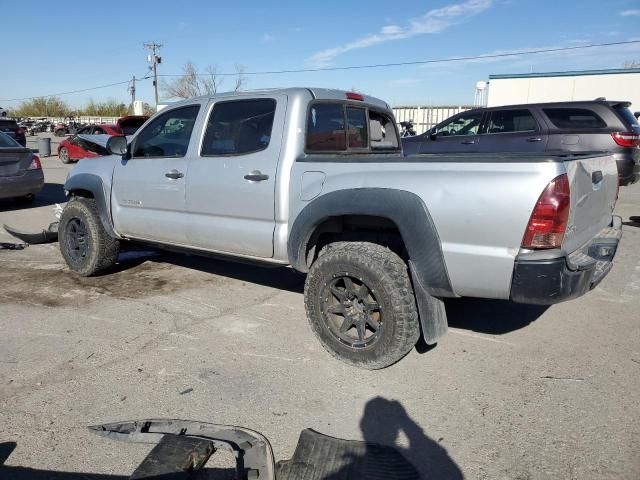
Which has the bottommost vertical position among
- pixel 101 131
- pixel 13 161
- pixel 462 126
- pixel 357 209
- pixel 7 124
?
pixel 357 209

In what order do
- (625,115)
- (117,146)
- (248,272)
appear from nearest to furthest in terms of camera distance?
(117,146) → (248,272) → (625,115)

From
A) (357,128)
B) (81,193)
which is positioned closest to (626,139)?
Answer: (357,128)

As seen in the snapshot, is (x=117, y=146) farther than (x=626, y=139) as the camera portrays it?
No

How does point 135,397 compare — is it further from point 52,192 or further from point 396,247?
point 52,192

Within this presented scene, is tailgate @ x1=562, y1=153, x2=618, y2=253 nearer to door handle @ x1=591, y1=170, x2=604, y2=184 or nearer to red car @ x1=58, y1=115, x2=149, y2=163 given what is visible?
door handle @ x1=591, y1=170, x2=604, y2=184

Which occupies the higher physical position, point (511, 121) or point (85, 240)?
point (511, 121)

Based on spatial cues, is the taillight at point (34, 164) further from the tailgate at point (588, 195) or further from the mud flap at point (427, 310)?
the tailgate at point (588, 195)

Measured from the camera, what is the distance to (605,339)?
13.0ft

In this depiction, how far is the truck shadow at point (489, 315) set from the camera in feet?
14.0

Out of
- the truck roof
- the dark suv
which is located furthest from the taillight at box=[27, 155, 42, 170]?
the dark suv

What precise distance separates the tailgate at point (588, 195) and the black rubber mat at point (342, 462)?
1515 mm

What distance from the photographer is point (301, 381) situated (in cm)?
335

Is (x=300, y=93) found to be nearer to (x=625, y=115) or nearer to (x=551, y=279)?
(x=551, y=279)

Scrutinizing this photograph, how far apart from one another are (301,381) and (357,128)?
2.39 meters
